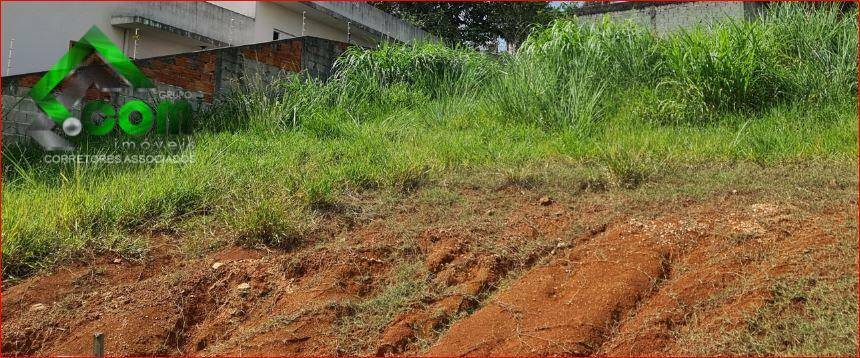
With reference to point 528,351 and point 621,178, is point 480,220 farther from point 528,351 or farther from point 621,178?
point 528,351

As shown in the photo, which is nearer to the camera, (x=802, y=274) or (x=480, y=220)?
(x=802, y=274)

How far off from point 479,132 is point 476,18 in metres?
14.0

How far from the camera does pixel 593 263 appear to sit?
321 cm

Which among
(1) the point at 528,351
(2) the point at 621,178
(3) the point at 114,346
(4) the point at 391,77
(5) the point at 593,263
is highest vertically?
(4) the point at 391,77

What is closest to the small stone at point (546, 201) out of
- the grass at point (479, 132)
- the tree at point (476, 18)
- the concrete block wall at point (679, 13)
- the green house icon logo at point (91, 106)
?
the grass at point (479, 132)

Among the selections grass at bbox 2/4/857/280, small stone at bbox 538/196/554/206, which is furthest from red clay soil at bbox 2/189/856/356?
grass at bbox 2/4/857/280

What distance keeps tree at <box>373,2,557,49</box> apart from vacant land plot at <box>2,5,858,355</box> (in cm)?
1275

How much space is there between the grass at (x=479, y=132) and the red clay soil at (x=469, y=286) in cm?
39

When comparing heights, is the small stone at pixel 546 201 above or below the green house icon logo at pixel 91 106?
below

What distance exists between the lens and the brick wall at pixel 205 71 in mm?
6020

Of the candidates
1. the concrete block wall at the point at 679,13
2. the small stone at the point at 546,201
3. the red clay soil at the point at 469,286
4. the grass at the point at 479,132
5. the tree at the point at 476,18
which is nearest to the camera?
the red clay soil at the point at 469,286

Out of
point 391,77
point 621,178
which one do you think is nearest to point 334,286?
point 621,178

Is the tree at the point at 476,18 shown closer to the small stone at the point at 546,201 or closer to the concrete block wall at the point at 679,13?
the concrete block wall at the point at 679,13

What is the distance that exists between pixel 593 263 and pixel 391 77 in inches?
236
